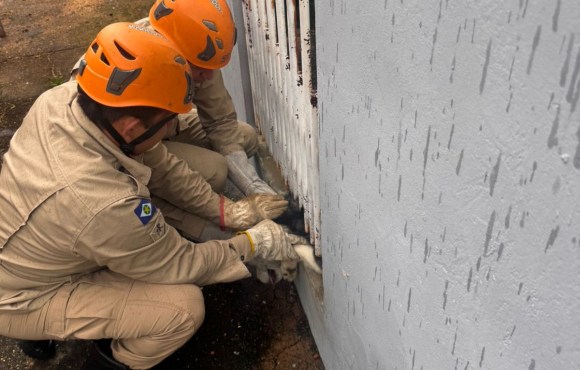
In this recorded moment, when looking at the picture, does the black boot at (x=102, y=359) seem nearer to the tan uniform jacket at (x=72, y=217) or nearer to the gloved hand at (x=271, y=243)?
the tan uniform jacket at (x=72, y=217)

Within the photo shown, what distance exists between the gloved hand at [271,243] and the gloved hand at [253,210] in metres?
0.18

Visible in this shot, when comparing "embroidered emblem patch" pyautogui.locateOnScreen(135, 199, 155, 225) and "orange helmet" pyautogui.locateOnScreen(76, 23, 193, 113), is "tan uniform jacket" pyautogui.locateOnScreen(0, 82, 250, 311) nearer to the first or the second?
"embroidered emblem patch" pyautogui.locateOnScreen(135, 199, 155, 225)

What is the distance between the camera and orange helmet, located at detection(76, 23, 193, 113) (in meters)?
1.72

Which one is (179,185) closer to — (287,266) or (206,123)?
(206,123)

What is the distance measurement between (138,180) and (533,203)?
1.55 m

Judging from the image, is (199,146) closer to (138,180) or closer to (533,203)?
(138,180)

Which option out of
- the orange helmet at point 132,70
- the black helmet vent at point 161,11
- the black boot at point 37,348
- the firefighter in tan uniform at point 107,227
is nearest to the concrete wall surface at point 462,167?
the orange helmet at point 132,70

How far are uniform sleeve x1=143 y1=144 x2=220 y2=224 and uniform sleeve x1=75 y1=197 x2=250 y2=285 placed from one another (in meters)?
0.39

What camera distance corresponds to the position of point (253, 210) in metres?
2.53

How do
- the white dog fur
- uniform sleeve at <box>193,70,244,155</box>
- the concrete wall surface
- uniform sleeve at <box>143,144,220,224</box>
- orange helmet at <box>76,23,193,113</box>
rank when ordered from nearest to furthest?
the concrete wall surface → orange helmet at <box>76,23,193,113</box> → the white dog fur → uniform sleeve at <box>143,144,220,224</box> → uniform sleeve at <box>193,70,244,155</box>

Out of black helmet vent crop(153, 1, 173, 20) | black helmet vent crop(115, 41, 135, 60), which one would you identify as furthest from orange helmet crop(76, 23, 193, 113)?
black helmet vent crop(153, 1, 173, 20)

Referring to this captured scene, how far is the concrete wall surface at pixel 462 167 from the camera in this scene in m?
0.64

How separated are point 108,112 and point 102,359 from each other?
1.23 meters

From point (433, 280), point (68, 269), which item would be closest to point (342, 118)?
point (433, 280)
